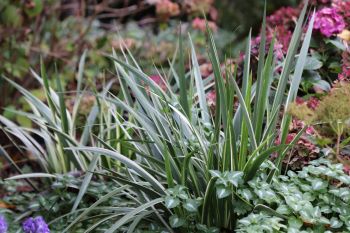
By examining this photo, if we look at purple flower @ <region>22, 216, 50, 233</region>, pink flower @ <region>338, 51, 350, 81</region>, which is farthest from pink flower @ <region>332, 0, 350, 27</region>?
purple flower @ <region>22, 216, 50, 233</region>

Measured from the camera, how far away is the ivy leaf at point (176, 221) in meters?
2.37

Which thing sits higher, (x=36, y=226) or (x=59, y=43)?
(x=36, y=226)

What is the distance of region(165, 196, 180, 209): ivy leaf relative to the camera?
89.4 inches

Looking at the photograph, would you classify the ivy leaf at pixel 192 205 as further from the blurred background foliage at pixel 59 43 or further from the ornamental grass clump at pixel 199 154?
the blurred background foliage at pixel 59 43

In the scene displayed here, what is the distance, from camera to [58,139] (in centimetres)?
331

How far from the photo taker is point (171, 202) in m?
2.28

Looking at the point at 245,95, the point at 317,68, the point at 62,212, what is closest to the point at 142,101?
the point at 245,95

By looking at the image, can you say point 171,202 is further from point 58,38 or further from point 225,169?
point 58,38

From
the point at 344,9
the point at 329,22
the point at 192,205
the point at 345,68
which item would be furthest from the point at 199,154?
the point at 344,9

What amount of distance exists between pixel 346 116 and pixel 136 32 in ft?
14.0

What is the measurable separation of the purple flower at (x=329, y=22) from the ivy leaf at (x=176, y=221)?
1.50 meters

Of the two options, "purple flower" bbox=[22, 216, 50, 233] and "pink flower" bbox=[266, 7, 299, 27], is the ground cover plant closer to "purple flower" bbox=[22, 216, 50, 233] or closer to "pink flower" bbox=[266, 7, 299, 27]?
"purple flower" bbox=[22, 216, 50, 233]

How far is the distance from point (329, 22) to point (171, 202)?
5.29 feet

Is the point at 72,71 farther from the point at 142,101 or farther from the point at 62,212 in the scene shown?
the point at 142,101
